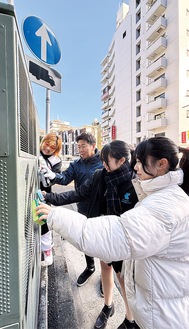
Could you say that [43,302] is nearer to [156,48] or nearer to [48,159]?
[48,159]

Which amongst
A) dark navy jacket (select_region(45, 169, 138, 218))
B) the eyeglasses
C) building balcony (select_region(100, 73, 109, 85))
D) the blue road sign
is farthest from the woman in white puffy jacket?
building balcony (select_region(100, 73, 109, 85))

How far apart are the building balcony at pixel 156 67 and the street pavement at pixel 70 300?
2100 centimetres

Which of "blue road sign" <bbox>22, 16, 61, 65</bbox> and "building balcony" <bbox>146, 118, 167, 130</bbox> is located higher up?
"building balcony" <bbox>146, 118, 167, 130</bbox>

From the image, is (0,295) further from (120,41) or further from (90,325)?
(120,41)

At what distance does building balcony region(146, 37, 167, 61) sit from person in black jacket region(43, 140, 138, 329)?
21782mm

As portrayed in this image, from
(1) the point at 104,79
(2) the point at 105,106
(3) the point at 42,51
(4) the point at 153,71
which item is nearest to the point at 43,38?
(3) the point at 42,51

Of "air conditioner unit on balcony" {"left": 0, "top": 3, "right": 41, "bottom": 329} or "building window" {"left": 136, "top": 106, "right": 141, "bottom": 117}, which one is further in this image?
"building window" {"left": 136, "top": 106, "right": 141, "bottom": 117}

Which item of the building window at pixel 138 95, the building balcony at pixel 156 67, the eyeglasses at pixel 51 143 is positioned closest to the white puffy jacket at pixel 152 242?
the eyeglasses at pixel 51 143

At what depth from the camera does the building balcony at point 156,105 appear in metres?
19.0

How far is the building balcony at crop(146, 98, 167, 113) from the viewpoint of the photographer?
1905 cm

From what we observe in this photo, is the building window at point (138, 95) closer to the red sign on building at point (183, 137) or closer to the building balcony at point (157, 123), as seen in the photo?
the building balcony at point (157, 123)

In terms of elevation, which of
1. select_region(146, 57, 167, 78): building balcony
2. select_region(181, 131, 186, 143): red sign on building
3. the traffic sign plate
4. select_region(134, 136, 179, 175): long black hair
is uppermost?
select_region(146, 57, 167, 78): building balcony

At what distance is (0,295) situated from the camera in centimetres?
69

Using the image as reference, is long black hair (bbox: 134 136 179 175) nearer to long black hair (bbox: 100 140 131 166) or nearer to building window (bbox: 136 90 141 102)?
long black hair (bbox: 100 140 131 166)
